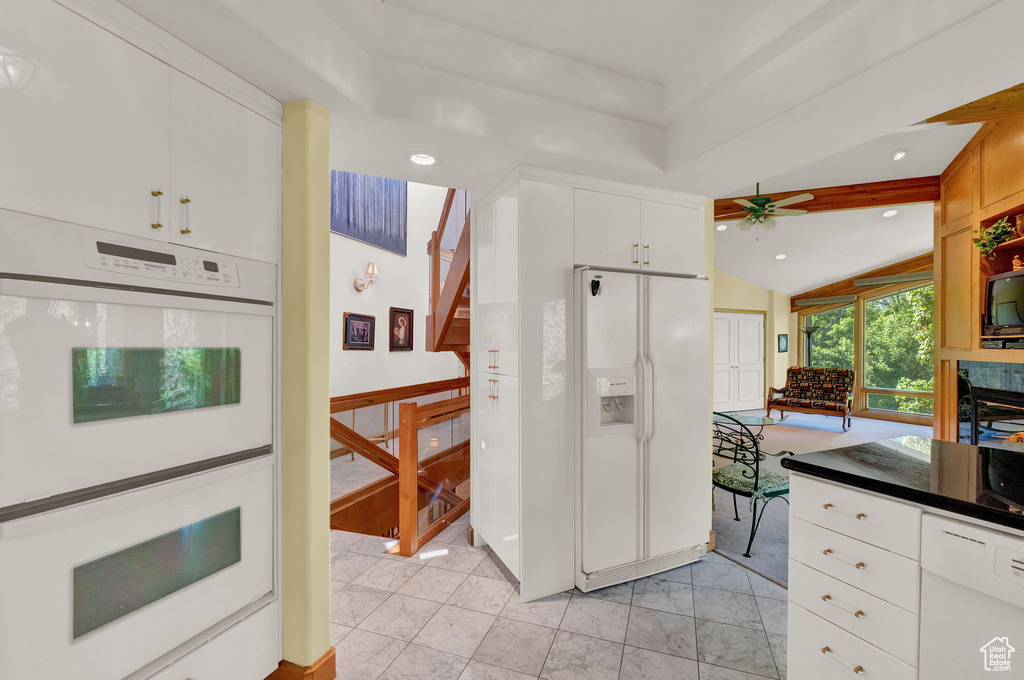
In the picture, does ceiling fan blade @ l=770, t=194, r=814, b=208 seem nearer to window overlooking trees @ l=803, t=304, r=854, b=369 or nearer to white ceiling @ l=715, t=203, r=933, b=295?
white ceiling @ l=715, t=203, r=933, b=295

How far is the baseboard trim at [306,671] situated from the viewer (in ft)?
5.76

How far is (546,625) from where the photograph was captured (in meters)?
2.21

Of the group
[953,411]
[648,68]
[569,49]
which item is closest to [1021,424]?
[953,411]

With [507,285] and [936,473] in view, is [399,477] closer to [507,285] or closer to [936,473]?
[507,285]

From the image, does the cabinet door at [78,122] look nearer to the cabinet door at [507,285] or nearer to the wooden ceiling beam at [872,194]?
the cabinet door at [507,285]

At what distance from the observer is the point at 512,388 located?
2.50 metres

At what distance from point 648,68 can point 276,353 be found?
2257mm

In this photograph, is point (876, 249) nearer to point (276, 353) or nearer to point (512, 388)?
point (512, 388)

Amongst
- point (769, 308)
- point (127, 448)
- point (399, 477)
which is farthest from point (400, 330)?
point (769, 308)

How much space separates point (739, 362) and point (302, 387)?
31.3 ft

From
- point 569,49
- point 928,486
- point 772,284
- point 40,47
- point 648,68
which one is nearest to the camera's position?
point 40,47

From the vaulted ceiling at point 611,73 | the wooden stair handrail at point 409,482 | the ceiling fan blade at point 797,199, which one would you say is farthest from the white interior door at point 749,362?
the wooden stair handrail at point 409,482

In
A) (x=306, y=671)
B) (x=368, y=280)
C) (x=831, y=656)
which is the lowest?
(x=306, y=671)

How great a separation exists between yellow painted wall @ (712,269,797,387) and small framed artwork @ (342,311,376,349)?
696cm
